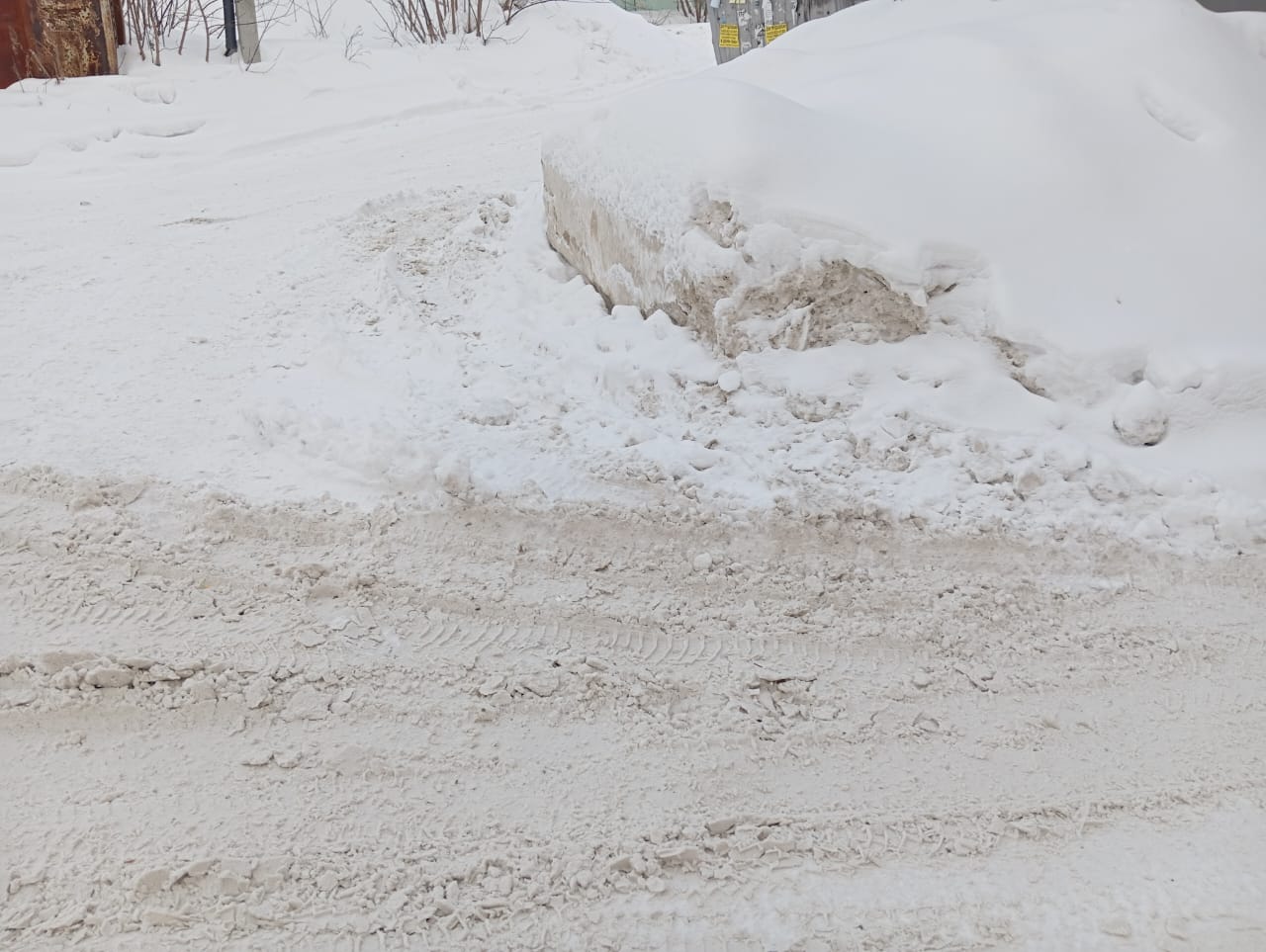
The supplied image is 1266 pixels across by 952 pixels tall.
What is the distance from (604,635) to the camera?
8.26 ft

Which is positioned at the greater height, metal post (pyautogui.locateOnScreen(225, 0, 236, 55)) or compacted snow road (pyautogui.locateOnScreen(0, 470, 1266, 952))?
metal post (pyautogui.locateOnScreen(225, 0, 236, 55))

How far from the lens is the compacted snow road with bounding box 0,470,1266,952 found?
1.85 meters

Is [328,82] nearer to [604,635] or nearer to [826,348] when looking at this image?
[826,348]

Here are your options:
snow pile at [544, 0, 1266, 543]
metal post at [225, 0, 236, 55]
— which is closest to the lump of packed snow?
snow pile at [544, 0, 1266, 543]

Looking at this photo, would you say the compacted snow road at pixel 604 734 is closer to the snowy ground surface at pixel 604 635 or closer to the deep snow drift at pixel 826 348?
the snowy ground surface at pixel 604 635

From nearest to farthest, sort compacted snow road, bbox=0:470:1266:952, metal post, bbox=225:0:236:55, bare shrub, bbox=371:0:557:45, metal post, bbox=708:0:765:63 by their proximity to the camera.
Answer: compacted snow road, bbox=0:470:1266:952
metal post, bbox=708:0:765:63
metal post, bbox=225:0:236:55
bare shrub, bbox=371:0:557:45

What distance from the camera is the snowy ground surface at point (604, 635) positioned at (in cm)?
189

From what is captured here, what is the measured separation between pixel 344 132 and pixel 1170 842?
717cm

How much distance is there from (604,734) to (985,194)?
2.17m

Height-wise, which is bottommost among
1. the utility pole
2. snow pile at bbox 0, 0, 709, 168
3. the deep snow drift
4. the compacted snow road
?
the compacted snow road

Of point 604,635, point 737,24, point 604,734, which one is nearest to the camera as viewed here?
point 604,734

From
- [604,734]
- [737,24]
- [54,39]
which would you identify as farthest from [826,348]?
[54,39]

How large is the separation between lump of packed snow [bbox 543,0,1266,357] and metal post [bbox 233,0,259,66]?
6435 millimetres

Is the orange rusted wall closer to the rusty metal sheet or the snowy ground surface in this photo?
the rusty metal sheet
